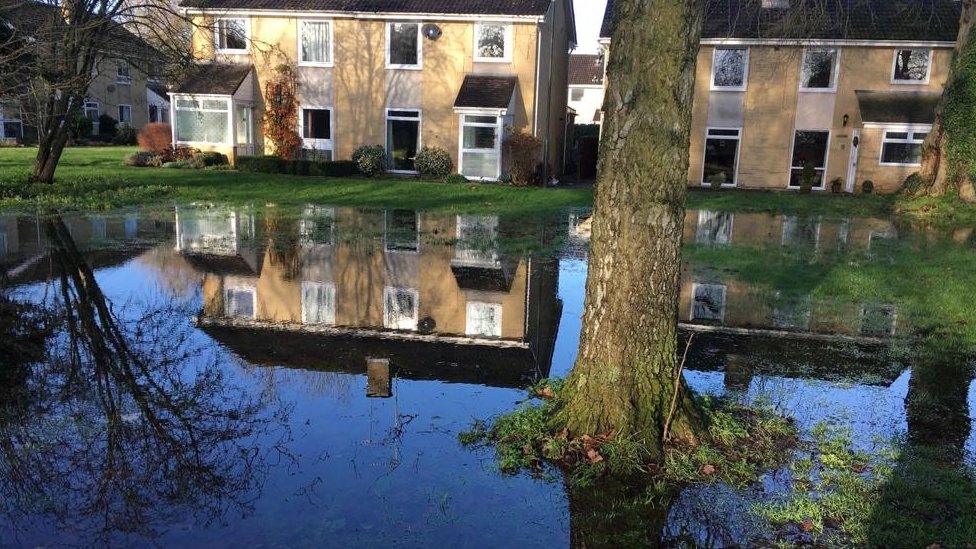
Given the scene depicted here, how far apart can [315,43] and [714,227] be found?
17.7 meters

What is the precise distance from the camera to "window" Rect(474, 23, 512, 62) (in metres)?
25.9

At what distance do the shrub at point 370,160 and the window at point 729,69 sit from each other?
12.8 meters

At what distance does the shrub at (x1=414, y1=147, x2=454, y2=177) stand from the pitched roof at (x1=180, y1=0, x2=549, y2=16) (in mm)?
4959

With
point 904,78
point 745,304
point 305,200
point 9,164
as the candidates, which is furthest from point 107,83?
point 745,304

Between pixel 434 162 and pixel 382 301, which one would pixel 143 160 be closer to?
pixel 434 162

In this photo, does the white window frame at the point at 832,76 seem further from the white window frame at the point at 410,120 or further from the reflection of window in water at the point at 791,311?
the reflection of window in water at the point at 791,311

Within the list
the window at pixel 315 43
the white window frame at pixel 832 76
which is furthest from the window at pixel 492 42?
the white window frame at pixel 832 76

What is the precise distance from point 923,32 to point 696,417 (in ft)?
87.9

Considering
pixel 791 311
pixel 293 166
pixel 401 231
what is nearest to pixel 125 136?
pixel 293 166

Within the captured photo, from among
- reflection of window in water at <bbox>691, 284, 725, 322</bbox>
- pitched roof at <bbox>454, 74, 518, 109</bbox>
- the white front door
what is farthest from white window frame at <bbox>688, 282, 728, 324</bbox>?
the white front door

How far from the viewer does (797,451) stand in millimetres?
4691

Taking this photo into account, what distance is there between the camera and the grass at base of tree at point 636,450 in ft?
14.0

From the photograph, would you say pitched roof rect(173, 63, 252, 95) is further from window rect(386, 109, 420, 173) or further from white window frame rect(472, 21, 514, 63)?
white window frame rect(472, 21, 514, 63)

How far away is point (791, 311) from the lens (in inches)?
336
